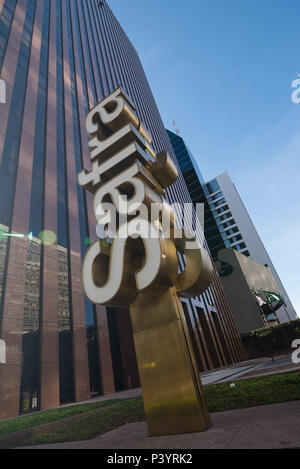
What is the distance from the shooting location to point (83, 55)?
3681 centimetres

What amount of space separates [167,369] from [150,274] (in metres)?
1.96

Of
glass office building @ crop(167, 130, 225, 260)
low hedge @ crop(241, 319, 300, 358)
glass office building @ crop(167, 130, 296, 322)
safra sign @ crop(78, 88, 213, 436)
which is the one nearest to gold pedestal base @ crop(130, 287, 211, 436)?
safra sign @ crop(78, 88, 213, 436)

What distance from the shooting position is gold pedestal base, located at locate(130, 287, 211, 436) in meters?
4.68

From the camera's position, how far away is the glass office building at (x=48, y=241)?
48.3 ft

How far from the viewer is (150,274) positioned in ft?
17.1

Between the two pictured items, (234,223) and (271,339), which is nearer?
(271,339)

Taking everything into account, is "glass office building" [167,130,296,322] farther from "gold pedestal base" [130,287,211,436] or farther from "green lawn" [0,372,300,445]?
"gold pedestal base" [130,287,211,436]


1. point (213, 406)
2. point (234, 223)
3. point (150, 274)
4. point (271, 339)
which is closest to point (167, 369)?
point (150, 274)

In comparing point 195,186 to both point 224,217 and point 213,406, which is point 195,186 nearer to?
point 224,217

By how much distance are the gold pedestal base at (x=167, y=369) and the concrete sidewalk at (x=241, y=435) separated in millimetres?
303

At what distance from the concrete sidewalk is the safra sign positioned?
443 mm

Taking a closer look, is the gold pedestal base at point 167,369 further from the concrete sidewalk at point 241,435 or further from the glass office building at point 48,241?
the glass office building at point 48,241

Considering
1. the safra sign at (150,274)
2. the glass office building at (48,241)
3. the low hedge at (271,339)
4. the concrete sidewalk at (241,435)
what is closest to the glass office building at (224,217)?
the low hedge at (271,339)

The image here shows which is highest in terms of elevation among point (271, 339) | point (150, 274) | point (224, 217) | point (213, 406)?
point (224, 217)
